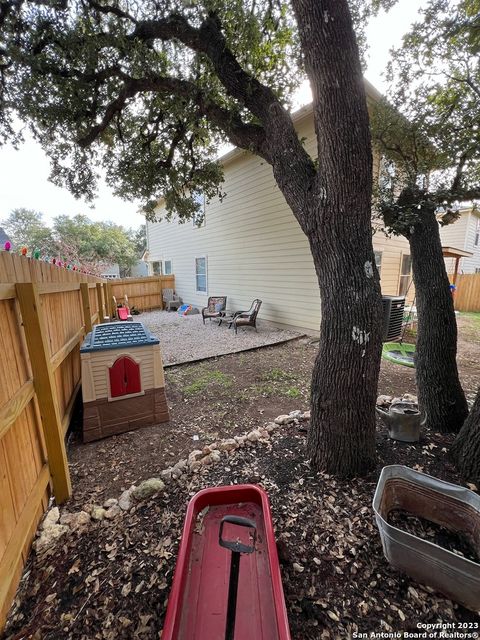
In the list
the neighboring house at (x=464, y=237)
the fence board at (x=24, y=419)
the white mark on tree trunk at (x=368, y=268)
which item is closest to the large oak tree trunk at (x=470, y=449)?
the white mark on tree trunk at (x=368, y=268)

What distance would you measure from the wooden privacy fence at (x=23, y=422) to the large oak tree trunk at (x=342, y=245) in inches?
76.6

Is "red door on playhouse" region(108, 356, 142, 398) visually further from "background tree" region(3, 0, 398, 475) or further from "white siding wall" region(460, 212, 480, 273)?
"white siding wall" region(460, 212, 480, 273)

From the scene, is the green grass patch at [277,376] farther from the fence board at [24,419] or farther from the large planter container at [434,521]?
the fence board at [24,419]

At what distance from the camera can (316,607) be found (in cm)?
125

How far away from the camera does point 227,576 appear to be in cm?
131

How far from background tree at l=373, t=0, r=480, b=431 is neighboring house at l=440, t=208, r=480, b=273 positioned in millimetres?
13794

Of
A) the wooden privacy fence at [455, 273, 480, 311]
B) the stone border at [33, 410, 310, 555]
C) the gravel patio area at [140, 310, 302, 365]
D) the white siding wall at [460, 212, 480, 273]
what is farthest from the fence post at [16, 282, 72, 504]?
the white siding wall at [460, 212, 480, 273]

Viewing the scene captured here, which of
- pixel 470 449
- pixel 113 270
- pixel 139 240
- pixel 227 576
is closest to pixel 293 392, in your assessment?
pixel 470 449

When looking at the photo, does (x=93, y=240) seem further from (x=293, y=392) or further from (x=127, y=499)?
(x=127, y=499)

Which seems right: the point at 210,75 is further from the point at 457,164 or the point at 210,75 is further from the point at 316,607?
the point at 316,607

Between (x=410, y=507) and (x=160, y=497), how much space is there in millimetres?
1693

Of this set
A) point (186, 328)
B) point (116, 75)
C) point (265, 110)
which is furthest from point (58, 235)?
point (265, 110)

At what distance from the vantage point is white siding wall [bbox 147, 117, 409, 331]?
7434 mm

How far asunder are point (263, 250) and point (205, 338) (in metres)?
3.42
